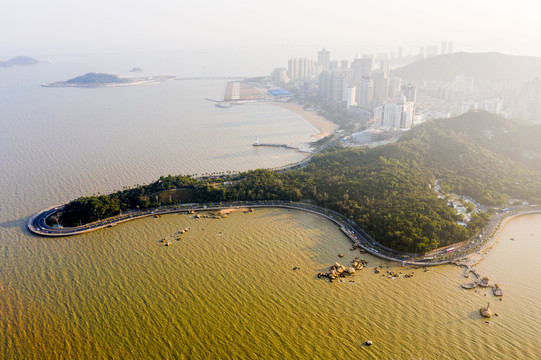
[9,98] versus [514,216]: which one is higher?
[9,98]

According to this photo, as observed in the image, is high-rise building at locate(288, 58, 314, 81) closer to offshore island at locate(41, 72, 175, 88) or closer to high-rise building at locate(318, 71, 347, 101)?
high-rise building at locate(318, 71, 347, 101)

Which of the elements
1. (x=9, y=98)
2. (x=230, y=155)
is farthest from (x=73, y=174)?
(x=9, y=98)

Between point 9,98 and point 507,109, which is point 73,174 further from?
point 507,109

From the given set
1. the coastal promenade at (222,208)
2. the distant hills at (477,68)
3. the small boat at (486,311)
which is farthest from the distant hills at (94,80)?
the small boat at (486,311)

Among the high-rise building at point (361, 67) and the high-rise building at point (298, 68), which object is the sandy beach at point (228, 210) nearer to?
the high-rise building at point (361, 67)

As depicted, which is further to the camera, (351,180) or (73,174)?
(73,174)

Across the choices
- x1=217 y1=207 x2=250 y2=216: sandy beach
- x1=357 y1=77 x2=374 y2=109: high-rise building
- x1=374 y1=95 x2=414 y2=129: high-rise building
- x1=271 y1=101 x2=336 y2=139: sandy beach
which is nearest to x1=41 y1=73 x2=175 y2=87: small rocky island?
x1=271 y1=101 x2=336 y2=139: sandy beach
